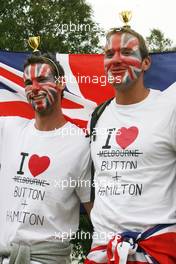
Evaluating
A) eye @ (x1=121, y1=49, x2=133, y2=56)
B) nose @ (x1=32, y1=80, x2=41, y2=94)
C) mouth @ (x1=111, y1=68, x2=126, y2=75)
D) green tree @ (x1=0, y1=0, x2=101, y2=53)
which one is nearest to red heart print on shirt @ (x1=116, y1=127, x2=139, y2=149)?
mouth @ (x1=111, y1=68, x2=126, y2=75)

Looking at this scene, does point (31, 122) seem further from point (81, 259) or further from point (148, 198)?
point (81, 259)

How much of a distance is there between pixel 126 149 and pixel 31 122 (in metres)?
1.38

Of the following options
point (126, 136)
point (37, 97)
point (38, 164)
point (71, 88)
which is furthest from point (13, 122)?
point (126, 136)

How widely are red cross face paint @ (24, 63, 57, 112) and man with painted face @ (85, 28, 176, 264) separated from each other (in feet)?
2.53

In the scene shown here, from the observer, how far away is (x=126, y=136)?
4434mm

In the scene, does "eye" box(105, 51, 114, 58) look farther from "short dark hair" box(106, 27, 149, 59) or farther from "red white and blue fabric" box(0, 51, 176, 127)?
"red white and blue fabric" box(0, 51, 176, 127)

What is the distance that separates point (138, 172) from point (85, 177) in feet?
2.94

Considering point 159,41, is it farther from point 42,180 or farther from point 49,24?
point 42,180

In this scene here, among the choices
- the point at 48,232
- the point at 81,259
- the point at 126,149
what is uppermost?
the point at 126,149

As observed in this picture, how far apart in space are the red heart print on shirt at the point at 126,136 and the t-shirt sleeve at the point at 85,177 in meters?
0.63

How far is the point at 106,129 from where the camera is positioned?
15.2ft

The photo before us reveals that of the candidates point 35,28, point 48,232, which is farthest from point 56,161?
point 35,28

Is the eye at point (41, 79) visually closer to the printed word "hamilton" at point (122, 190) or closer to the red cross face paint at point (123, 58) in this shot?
the red cross face paint at point (123, 58)

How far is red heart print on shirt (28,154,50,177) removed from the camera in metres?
5.05
